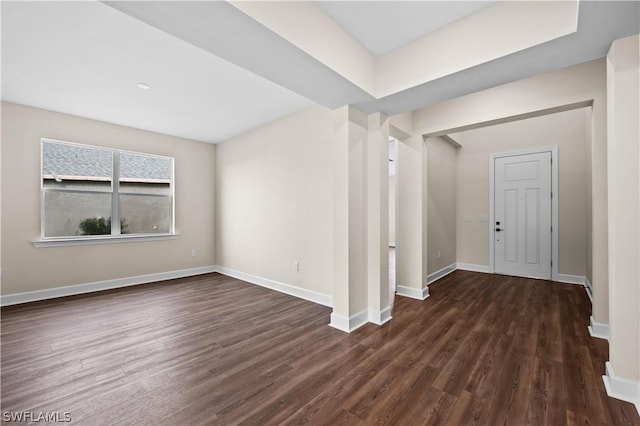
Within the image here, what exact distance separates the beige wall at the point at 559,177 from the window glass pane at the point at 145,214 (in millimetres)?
6069

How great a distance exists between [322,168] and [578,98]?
289 centimetres

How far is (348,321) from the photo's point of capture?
108 inches

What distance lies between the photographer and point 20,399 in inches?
68.3

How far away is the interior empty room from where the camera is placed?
1.70 meters

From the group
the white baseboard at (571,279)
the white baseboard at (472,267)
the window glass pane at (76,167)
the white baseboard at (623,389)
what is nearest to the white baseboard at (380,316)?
the white baseboard at (623,389)

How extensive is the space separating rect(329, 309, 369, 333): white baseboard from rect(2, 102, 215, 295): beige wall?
3747 millimetres

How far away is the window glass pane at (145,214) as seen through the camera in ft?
15.1

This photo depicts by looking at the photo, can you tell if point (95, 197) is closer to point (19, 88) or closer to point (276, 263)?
point (19, 88)

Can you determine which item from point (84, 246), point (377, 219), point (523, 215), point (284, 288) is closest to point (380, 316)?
point (377, 219)

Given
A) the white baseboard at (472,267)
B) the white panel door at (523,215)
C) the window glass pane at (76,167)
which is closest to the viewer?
the window glass pane at (76,167)

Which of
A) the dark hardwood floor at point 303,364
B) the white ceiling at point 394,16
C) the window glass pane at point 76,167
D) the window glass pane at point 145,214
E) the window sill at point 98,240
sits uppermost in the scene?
the white ceiling at point 394,16

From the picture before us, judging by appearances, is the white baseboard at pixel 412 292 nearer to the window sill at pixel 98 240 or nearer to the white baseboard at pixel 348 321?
the white baseboard at pixel 348 321

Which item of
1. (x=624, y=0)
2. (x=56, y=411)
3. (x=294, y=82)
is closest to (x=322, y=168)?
(x=294, y=82)

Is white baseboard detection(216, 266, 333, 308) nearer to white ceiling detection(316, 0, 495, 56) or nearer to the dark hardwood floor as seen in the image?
the dark hardwood floor
